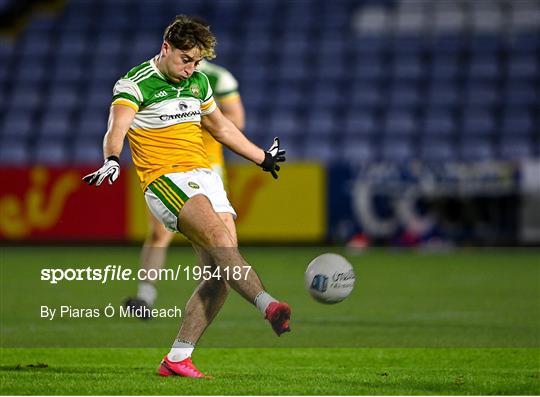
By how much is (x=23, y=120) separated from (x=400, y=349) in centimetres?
1644

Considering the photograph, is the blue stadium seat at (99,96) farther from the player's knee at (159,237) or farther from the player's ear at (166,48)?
the player's ear at (166,48)

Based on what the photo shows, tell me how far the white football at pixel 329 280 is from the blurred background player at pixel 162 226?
3050 mm

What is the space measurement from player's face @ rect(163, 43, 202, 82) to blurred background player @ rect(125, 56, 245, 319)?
3.02 meters

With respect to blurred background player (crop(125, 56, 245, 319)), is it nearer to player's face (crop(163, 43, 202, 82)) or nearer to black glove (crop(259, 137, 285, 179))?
black glove (crop(259, 137, 285, 179))

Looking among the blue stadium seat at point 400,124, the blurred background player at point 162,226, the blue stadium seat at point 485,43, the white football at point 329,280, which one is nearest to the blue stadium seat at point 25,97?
the blue stadium seat at point 400,124

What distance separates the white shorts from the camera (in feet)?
21.4

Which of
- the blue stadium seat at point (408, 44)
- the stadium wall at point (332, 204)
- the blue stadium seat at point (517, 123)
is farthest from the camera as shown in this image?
the blue stadium seat at point (408, 44)

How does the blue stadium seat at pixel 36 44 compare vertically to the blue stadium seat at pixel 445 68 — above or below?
above

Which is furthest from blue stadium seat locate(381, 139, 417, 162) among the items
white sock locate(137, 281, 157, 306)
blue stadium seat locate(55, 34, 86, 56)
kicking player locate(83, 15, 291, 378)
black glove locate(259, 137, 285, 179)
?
kicking player locate(83, 15, 291, 378)

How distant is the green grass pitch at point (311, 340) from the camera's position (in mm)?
6516

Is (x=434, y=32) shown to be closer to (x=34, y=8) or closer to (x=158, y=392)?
(x=34, y=8)

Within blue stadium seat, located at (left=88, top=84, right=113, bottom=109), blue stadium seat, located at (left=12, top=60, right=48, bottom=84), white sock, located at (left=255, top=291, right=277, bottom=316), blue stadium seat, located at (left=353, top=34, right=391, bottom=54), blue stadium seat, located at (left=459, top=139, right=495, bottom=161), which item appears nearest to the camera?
white sock, located at (left=255, top=291, right=277, bottom=316)

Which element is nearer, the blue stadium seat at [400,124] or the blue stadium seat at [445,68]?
the blue stadium seat at [400,124]

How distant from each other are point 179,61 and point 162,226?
3749 millimetres
